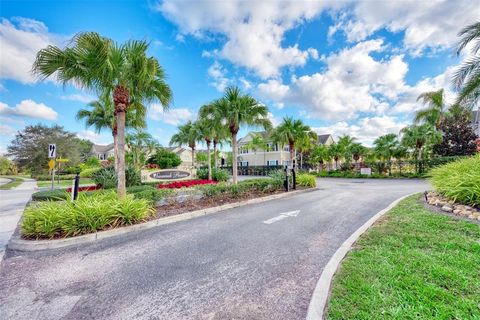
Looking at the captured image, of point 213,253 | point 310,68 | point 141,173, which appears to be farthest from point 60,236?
point 310,68

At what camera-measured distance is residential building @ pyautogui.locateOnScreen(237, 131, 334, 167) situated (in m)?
35.7

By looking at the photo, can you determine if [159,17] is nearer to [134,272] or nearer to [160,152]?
[134,272]

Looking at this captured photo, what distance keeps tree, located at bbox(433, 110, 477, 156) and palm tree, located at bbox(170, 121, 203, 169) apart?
2481 centimetres

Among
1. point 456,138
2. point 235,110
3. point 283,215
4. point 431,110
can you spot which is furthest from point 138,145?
point 456,138

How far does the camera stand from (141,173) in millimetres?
14742

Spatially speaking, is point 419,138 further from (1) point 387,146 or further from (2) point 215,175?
(2) point 215,175

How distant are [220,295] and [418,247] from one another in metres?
3.49

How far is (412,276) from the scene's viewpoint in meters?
2.68

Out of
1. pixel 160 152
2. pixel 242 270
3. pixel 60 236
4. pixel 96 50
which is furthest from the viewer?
pixel 160 152

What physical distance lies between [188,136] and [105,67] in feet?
47.9

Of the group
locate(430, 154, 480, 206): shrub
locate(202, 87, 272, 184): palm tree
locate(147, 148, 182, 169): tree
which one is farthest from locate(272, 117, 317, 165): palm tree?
locate(147, 148, 182, 169): tree

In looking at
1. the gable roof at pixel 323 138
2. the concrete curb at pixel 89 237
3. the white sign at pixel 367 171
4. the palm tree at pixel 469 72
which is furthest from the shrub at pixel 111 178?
the gable roof at pixel 323 138

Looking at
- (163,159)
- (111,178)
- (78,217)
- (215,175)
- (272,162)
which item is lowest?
(78,217)

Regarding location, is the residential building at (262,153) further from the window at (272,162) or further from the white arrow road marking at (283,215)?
the white arrow road marking at (283,215)
